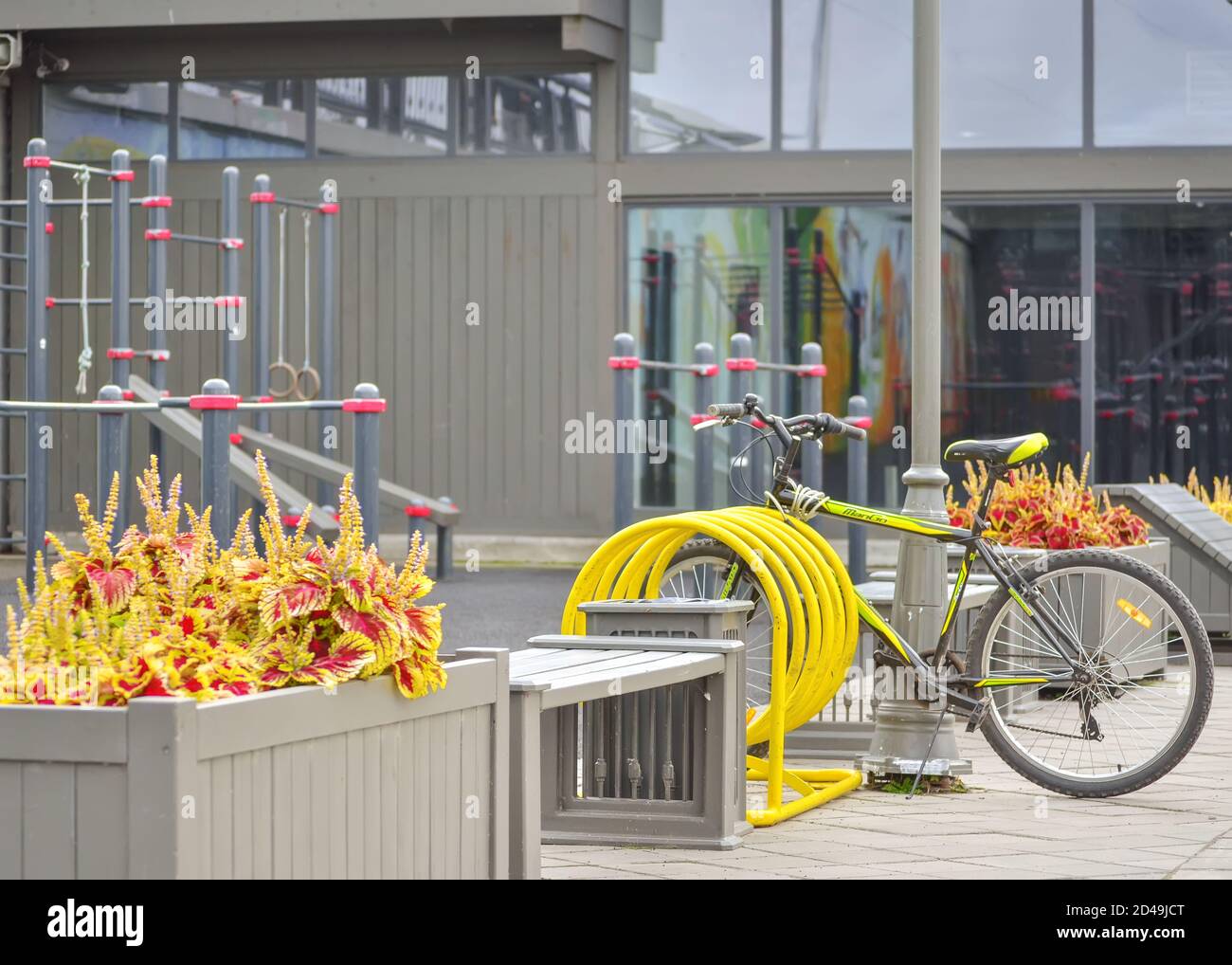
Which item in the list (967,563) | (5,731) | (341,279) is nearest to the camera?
(5,731)

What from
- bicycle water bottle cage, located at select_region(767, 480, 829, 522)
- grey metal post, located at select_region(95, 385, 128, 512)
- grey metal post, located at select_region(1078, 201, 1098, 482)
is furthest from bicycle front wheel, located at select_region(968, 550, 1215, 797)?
grey metal post, located at select_region(1078, 201, 1098, 482)

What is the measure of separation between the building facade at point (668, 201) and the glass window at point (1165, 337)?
22mm

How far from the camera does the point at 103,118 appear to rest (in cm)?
1575

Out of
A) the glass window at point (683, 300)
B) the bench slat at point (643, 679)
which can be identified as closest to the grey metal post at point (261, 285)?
the glass window at point (683, 300)

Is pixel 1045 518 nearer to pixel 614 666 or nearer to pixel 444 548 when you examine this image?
pixel 614 666

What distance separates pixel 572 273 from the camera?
1491cm

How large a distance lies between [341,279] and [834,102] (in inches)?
167

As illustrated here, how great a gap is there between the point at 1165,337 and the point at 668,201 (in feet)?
13.0

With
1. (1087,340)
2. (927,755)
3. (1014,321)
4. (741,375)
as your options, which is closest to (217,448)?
(741,375)


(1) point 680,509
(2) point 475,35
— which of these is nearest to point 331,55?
(2) point 475,35

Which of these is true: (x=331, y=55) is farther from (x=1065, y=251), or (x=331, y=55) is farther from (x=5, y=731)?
(x=5, y=731)

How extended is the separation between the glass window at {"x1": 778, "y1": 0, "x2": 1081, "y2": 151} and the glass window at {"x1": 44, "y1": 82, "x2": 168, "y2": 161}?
5.33 m

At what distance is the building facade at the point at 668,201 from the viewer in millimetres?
14227

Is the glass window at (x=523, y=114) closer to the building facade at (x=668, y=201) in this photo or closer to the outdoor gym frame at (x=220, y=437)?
the building facade at (x=668, y=201)
